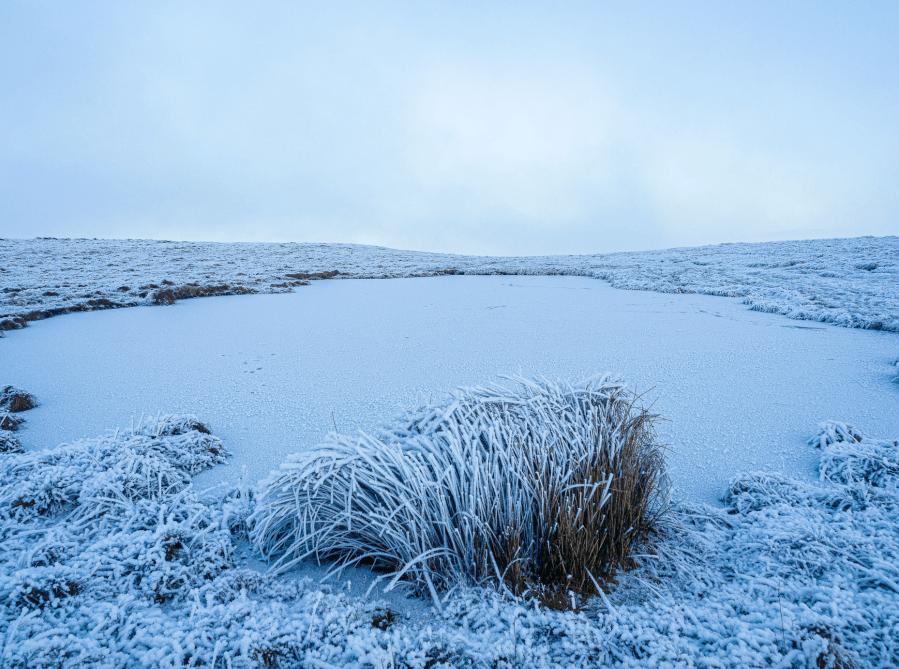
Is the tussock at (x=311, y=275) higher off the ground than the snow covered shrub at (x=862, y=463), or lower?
higher

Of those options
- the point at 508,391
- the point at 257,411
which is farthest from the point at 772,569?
the point at 257,411

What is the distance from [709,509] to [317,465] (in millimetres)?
1081

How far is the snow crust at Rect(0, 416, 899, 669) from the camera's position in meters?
0.71

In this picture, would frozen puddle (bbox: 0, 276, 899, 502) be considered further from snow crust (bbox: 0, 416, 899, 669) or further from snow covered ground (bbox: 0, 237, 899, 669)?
snow crust (bbox: 0, 416, 899, 669)

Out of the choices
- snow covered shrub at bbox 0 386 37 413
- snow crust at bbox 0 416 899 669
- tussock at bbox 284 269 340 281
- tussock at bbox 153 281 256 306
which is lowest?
snow crust at bbox 0 416 899 669

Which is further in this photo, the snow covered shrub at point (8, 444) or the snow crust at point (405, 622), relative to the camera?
the snow covered shrub at point (8, 444)

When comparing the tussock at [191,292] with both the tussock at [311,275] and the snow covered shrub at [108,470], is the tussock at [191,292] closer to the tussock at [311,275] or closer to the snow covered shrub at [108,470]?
the tussock at [311,275]

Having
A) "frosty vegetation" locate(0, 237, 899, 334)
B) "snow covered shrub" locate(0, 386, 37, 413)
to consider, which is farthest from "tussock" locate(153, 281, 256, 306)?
"snow covered shrub" locate(0, 386, 37, 413)

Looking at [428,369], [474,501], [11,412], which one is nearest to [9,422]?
[11,412]

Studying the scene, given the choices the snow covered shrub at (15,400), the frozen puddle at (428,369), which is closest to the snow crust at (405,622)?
the frozen puddle at (428,369)

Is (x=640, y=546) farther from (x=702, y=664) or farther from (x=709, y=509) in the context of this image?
(x=702, y=664)

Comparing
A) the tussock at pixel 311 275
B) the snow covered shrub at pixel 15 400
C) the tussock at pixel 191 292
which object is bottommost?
A: the snow covered shrub at pixel 15 400

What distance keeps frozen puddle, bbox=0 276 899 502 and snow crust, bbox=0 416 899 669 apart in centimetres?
29

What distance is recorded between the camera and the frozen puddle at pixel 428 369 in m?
1.68
